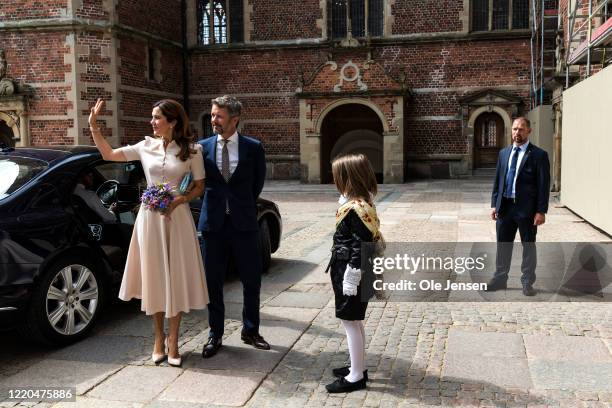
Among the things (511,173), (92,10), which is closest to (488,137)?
(92,10)

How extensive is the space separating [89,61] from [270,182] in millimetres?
7706

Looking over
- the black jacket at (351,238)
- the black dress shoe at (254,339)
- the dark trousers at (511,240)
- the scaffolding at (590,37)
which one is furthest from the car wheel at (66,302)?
the scaffolding at (590,37)

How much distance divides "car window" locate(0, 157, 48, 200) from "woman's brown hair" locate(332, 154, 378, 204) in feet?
8.25

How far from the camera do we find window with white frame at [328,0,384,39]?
78.1 feet

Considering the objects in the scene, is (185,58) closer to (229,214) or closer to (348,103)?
(348,103)

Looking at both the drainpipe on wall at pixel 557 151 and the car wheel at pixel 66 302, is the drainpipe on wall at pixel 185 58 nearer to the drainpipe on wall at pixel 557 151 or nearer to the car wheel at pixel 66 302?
the drainpipe on wall at pixel 557 151

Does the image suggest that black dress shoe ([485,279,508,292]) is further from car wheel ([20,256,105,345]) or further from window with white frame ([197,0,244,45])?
window with white frame ([197,0,244,45])

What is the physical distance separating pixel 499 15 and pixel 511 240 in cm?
1890

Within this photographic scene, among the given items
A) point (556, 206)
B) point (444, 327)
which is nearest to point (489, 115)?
point (556, 206)

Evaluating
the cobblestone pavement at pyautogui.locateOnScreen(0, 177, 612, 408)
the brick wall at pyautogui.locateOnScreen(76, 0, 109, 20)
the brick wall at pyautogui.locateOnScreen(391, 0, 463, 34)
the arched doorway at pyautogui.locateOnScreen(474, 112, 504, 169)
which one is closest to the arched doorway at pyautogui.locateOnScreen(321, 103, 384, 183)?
the brick wall at pyautogui.locateOnScreen(391, 0, 463, 34)

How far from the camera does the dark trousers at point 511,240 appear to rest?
19.9ft

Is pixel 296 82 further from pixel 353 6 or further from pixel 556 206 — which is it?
pixel 556 206

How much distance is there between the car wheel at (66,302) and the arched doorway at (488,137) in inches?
807

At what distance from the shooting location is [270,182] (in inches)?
926
